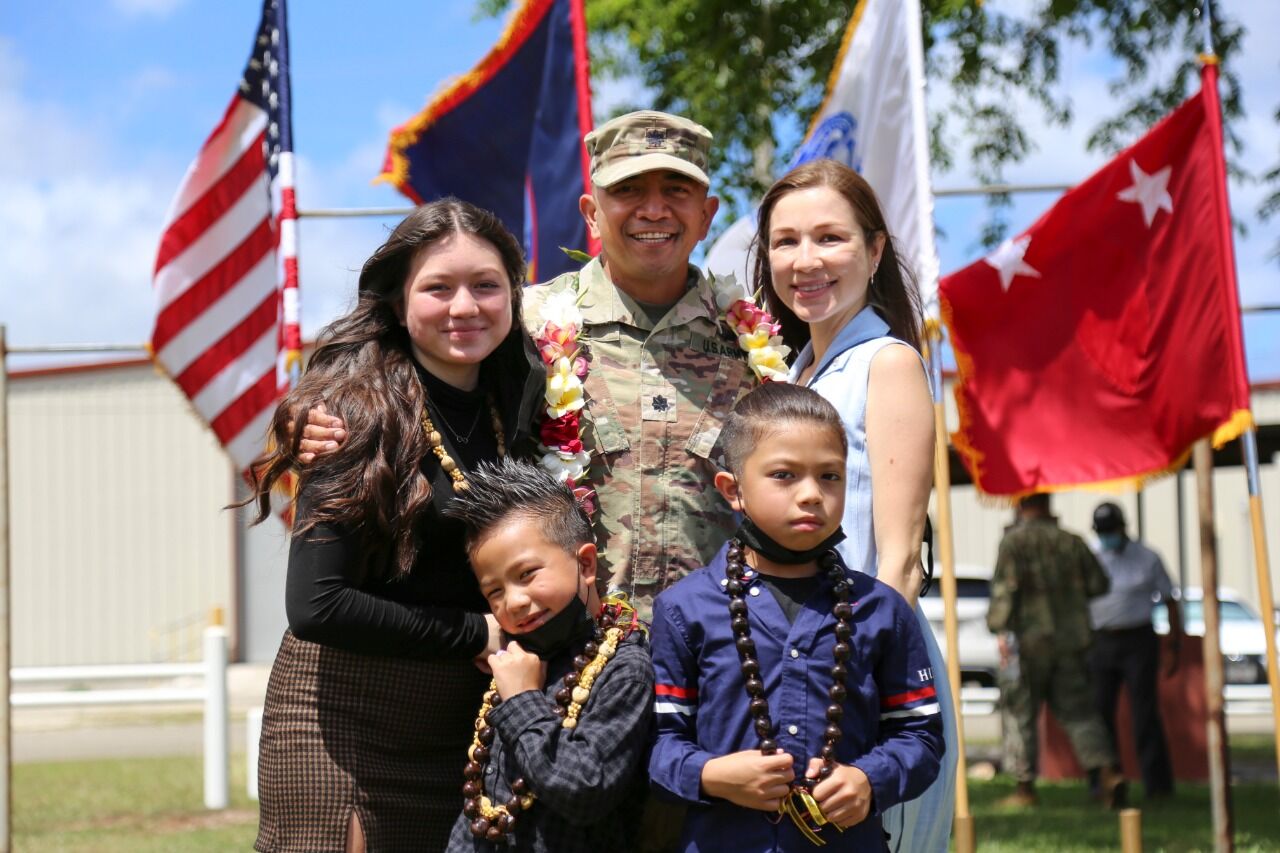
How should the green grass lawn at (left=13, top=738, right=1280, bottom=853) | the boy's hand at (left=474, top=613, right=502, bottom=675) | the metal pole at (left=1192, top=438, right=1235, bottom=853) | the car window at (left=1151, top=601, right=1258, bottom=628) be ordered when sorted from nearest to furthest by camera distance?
1. the boy's hand at (left=474, top=613, right=502, bottom=675)
2. the metal pole at (left=1192, top=438, right=1235, bottom=853)
3. the green grass lawn at (left=13, top=738, right=1280, bottom=853)
4. the car window at (left=1151, top=601, right=1258, bottom=628)

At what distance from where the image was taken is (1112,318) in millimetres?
7438

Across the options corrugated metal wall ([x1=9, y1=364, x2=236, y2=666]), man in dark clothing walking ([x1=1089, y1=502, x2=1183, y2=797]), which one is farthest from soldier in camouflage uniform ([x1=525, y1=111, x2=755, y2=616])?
corrugated metal wall ([x1=9, y1=364, x2=236, y2=666])

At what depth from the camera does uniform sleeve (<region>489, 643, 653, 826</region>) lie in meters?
2.79

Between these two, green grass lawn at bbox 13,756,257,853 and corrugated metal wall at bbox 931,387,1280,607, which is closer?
green grass lawn at bbox 13,756,257,853

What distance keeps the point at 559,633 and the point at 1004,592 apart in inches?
327

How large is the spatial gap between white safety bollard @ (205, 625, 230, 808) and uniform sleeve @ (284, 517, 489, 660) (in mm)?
7854

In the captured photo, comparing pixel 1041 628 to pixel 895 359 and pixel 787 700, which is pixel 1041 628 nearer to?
pixel 895 359

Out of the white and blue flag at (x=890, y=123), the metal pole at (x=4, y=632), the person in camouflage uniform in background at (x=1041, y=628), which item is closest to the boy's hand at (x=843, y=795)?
the white and blue flag at (x=890, y=123)

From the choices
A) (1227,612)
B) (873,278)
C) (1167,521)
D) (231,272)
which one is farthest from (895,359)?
(1167,521)

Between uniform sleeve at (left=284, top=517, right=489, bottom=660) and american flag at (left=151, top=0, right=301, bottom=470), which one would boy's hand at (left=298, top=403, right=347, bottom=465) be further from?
american flag at (left=151, top=0, right=301, bottom=470)

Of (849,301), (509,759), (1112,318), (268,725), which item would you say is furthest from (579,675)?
(1112,318)

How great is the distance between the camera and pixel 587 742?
9.29 feet

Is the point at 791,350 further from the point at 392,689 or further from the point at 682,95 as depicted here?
the point at 682,95

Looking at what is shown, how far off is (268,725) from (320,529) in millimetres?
490
